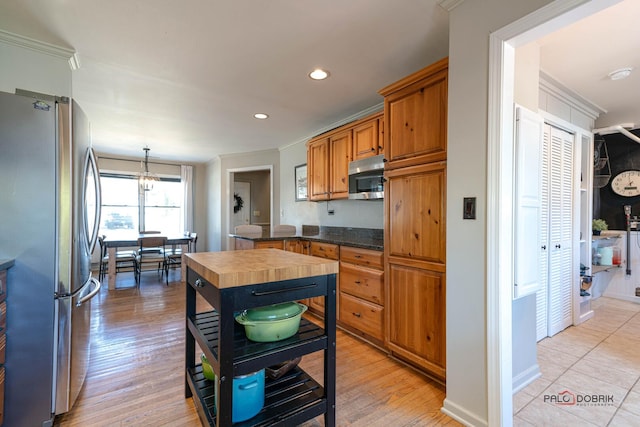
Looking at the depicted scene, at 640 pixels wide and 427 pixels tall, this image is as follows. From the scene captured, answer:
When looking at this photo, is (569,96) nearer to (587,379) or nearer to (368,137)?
(368,137)

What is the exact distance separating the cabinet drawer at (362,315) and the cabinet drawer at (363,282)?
0.19 ft

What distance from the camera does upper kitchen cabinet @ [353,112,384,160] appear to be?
2.91 metres

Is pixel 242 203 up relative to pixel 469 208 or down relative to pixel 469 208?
up

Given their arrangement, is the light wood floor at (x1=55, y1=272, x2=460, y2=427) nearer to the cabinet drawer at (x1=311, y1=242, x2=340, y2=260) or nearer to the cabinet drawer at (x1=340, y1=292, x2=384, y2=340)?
the cabinet drawer at (x1=340, y1=292, x2=384, y2=340)

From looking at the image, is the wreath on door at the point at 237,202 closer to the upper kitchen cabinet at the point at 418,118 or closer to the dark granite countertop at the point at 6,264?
the upper kitchen cabinet at the point at 418,118

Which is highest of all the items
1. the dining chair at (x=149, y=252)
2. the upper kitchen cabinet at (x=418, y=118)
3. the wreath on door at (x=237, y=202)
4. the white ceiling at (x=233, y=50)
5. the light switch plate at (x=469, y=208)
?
the white ceiling at (x=233, y=50)

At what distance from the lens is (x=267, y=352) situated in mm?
1311

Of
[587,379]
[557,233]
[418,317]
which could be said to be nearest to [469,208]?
[418,317]

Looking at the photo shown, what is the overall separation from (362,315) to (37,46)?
326cm

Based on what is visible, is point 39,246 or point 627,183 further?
point 627,183

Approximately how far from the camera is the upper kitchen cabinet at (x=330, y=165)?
336cm

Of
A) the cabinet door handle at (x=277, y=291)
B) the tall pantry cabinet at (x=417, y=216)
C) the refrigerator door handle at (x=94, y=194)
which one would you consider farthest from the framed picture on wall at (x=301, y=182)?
the cabinet door handle at (x=277, y=291)

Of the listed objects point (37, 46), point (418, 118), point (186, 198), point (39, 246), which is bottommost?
point (39, 246)

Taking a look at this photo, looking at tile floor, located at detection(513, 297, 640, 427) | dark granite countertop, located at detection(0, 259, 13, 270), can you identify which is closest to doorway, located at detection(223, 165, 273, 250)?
dark granite countertop, located at detection(0, 259, 13, 270)
